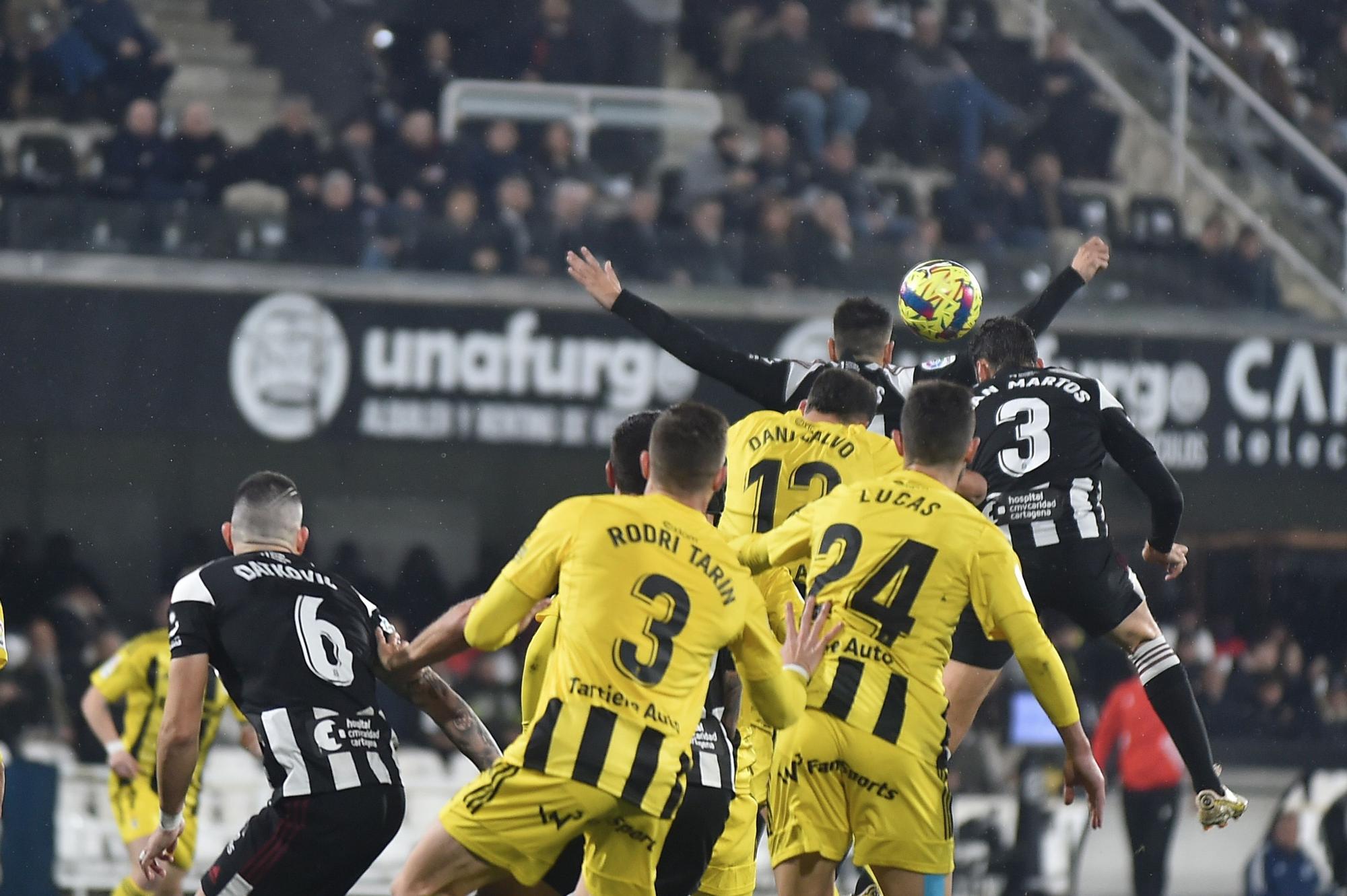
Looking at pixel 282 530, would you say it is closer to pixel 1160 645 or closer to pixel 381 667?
pixel 381 667

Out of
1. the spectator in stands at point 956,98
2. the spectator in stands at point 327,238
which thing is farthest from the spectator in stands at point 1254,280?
the spectator in stands at point 327,238

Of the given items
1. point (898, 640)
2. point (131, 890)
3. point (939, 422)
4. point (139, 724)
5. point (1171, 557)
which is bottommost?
point (131, 890)

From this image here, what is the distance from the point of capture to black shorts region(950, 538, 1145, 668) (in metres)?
7.36

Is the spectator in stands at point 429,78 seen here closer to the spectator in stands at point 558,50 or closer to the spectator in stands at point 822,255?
the spectator in stands at point 558,50

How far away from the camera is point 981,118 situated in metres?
16.4

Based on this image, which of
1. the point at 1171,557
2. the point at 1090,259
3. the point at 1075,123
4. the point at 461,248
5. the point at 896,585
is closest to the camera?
the point at 896,585

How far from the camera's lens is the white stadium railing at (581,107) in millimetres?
14492

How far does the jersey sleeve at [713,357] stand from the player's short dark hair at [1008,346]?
0.76 metres

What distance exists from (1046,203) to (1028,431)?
29.9 ft

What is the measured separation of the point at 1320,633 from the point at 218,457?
9.25 m

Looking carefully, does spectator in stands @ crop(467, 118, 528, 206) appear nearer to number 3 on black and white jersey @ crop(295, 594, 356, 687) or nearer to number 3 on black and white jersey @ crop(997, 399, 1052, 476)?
number 3 on black and white jersey @ crop(997, 399, 1052, 476)

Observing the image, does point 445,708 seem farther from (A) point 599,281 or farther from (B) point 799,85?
(B) point 799,85

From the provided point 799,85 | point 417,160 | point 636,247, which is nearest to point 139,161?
point 417,160

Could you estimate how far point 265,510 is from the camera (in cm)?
600
